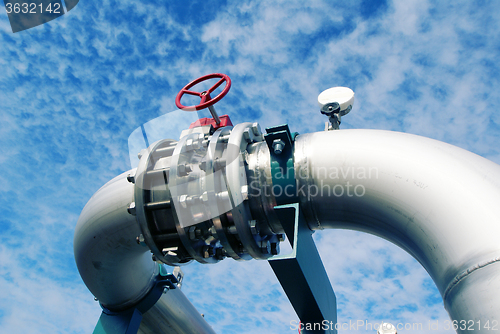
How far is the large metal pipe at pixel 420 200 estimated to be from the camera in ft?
5.08

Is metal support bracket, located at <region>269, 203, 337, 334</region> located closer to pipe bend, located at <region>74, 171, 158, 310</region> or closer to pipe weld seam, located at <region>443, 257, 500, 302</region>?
pipe weld seam, located at <region>443, 257, 500, 302</region>

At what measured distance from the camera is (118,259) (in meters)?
3.20

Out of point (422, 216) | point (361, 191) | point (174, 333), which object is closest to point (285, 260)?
point (361, 191)

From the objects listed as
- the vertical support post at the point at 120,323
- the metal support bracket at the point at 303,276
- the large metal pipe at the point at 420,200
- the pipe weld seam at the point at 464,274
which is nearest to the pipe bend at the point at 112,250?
the vertical support post at the point at 120,323

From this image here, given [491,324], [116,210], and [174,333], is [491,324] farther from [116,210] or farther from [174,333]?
[174,333]

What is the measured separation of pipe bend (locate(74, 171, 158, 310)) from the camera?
9.67ft

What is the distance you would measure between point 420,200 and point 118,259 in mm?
2707

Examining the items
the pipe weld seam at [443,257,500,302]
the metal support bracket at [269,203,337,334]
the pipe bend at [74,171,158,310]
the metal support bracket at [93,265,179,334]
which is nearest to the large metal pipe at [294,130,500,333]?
the pipe weld seam at [443,257,500,302]

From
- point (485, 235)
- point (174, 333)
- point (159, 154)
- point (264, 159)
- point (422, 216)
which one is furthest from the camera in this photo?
point (174, 333)

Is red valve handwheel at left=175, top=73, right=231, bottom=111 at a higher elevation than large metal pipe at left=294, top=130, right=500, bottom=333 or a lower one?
higher

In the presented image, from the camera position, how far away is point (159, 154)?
9.02 ft

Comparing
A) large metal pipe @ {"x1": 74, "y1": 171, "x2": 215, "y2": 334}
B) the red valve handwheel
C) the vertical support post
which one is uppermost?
the red valve handwheel

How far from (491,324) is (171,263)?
6.85ft

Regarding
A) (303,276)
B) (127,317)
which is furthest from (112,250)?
(303,276)
